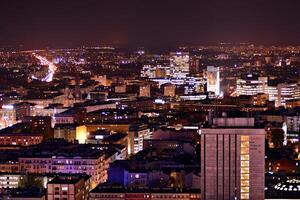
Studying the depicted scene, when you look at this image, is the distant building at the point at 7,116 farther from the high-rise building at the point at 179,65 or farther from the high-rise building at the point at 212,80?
the high-rise building at the point at 179,65

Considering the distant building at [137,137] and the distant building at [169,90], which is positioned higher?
the distant building at [169,90]

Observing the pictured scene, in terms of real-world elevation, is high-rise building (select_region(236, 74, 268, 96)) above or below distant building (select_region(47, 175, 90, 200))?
above

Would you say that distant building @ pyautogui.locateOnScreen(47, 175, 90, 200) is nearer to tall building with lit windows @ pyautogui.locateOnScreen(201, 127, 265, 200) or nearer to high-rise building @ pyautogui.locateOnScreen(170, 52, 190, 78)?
tall building with lit windows @ pyautogui.locateOnScreen(201, 127, 265, 200)

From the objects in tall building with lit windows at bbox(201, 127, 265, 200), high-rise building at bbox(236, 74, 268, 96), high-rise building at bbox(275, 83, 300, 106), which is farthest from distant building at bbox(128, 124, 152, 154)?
high-rise building at bbox(236, 74, 268, 96)

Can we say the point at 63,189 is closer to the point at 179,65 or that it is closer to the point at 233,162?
the point at 233,162

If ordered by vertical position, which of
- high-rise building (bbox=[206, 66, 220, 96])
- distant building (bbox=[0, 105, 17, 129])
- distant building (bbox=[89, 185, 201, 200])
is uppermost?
high-rise building (bbox=[206, 66, 220, 96])

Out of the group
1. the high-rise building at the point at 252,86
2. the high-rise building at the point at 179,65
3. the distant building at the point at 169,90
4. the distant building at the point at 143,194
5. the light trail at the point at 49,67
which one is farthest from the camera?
the high-rise building at the point at 179,65

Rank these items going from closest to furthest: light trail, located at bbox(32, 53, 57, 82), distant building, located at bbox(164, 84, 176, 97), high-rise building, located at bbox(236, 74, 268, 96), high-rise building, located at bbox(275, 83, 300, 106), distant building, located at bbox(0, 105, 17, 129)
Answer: distant building, located at bbox(0, 105, 17, 129), high-rise building, located at bbox(275, 83, 300, 106), high-rise building, located at bbox(236, 74, 268, 96), distant building, located at bbox(164, 84, 176, 97), light trail, located at bbox(32, 53, 57, 82)

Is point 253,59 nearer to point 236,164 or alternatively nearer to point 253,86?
point 253,86

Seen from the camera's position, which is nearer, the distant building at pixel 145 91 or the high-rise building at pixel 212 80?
the distant building at pixel 145 91

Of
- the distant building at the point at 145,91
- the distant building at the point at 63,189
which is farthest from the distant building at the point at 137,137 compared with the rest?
the distant building at the point at 145,91
